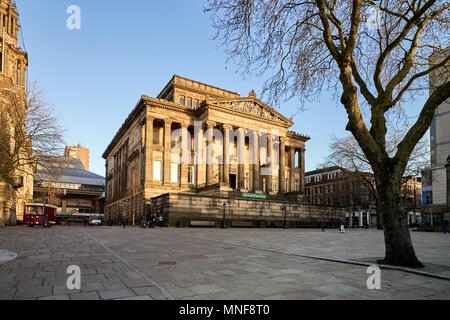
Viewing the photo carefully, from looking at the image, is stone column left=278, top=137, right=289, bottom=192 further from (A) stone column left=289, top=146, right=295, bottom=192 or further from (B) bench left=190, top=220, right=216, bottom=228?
(B) bench left=190, top=220, right=216, bottom=228

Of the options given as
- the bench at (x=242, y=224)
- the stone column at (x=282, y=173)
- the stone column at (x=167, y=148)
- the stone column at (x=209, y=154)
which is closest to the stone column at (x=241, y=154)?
the stone column at (x=209, y=154)

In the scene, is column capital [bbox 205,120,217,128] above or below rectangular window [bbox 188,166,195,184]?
above

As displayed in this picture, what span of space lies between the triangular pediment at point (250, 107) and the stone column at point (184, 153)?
6.18m

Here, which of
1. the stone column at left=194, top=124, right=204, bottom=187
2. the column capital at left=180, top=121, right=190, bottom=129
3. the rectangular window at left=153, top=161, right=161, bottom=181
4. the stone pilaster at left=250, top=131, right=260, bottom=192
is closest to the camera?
the rectangular window at left=153, top=161, right=161, bottom=181

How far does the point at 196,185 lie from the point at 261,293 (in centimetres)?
4310

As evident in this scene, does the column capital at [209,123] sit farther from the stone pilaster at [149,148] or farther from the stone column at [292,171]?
the stone column at [292,171]

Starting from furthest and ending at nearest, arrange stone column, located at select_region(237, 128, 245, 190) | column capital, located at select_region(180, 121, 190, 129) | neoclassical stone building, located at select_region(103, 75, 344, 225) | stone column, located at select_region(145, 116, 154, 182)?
stone column, located at select_region(237, 128, 245, 190)
column capital, located at select_region(180, 121, 190, 129)
stone column, located at select_region(145, 116, 154, 182)
neoclassical stone building, located at select_region(103, 75, 344, 225)

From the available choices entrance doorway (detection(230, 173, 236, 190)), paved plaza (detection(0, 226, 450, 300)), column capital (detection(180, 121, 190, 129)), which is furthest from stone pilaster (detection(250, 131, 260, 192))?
paved plaza (detection(0, 226, 450, 300))

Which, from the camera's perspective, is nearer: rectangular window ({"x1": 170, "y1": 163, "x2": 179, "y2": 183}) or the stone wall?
the stone wall

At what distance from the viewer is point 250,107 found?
53.2 meters

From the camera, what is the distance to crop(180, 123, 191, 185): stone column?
4925 centimetres

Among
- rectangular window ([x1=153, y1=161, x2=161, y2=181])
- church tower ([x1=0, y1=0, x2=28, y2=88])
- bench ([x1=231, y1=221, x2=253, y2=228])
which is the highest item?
church tower ([x1=0, y1=0, x2=28, y2=88])

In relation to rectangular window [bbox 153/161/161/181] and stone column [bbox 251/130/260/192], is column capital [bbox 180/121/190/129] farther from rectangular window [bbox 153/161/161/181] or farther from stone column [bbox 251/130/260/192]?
stone column [bbox 251/130/260/192]

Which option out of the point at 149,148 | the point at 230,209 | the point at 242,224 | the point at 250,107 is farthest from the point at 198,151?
the point at 242,224
